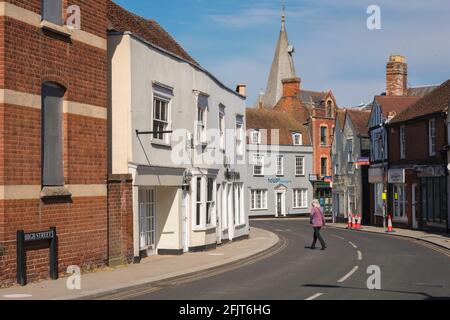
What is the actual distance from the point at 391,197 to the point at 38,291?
31.2 m

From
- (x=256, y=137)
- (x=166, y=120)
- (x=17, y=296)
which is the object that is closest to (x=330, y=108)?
(x=256, y=137)

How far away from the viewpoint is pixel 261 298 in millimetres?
12430

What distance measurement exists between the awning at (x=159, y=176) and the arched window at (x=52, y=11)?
4993 millimetres

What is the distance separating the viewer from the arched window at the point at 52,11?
50.5ft

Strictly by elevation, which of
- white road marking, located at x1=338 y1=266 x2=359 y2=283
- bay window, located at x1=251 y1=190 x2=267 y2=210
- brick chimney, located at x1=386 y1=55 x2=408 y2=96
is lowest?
white road marking, located at x1=338 y1=266 x2=359 y2=283

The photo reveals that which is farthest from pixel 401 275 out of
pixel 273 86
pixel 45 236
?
pixel 273 86

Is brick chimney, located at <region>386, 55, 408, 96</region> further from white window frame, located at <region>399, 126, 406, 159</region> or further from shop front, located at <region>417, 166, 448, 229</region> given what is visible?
shop front, located at <region>417, 166, 448, 229</region>

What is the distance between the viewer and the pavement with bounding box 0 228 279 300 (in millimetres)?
12992

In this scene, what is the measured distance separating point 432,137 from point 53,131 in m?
24.8

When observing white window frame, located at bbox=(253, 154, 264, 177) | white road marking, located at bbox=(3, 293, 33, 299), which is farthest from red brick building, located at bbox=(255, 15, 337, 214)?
white road marking, located at bbox=(3, 293, 33, 299)

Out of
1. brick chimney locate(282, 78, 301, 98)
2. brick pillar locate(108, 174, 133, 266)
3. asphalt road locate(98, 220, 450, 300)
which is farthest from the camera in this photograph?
brick chimney locate(282, 78, 301, 98)

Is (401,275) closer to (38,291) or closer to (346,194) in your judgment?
(38,291)

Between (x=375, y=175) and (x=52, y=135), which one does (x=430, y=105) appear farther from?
(x=52, y=135)

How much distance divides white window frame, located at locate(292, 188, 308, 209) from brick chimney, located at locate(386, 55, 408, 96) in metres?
18.9
